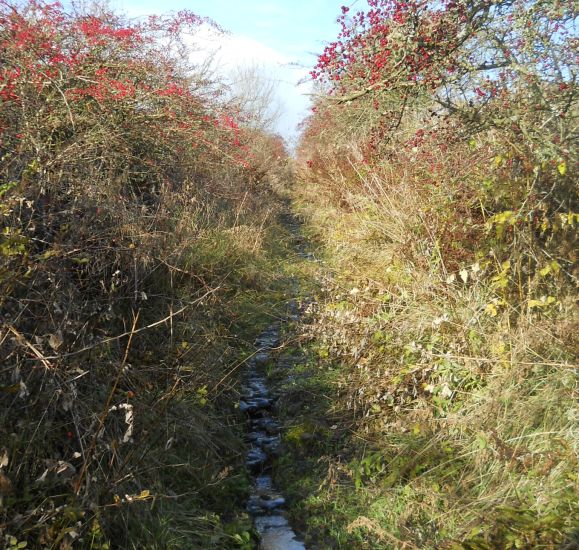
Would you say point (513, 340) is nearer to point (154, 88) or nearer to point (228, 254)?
point (228, 254)

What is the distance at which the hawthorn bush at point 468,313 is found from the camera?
134 inches

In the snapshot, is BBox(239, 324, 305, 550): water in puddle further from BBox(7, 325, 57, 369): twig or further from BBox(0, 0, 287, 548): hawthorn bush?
BBox(7, 325, 57, 369): twig

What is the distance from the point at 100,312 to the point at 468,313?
3072 millimetres

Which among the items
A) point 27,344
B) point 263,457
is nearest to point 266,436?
point 263,457

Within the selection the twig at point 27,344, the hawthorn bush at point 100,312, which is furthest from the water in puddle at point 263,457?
the twig at point 27,344

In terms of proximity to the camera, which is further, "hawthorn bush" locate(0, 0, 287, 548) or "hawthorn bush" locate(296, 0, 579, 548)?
"hawthorn bush" locate(296, 0, 579, 548)

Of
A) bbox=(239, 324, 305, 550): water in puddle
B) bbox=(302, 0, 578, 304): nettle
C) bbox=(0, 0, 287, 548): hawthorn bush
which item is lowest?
bbox=(239, 324, 305, 550): water in puddle

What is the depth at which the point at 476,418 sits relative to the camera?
4.00 meters

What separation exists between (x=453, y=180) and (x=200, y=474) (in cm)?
358

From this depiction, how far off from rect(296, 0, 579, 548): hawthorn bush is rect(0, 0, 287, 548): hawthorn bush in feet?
3.96

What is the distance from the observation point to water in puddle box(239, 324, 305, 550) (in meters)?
3.77

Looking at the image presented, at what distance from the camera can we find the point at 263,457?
470cm

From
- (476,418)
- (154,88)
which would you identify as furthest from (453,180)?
(154,88)

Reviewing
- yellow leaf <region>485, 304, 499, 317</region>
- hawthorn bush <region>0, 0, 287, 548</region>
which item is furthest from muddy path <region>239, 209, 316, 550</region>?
yellow leaf <region>485, 304, 499, 317</region>
